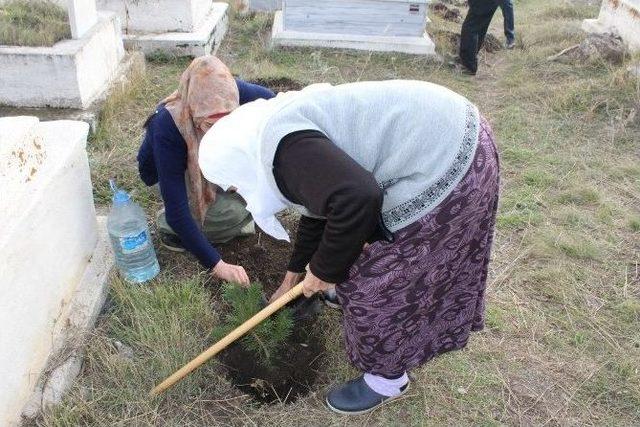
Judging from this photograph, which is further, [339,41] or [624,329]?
[339,41]

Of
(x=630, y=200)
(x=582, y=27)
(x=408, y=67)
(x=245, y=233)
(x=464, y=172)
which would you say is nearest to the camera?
(x=464, y=172)

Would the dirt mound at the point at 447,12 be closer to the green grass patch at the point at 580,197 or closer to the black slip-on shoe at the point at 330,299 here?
the green grass patch at the point at 580,197

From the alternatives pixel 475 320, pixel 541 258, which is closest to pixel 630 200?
pixel 541 258

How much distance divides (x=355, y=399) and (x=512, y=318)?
0.97m

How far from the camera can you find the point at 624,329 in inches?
106

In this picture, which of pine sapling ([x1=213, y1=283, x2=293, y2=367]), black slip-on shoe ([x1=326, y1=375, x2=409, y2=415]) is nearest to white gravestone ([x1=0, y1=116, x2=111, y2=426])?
pine sapling ([x1=213, y1=283, x2=293, y2=367])

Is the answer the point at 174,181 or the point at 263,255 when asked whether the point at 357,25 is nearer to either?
the point at 263,255

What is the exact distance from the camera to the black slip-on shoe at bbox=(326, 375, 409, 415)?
2170mm

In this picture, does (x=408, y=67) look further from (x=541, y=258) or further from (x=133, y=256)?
(x=133, y=256)

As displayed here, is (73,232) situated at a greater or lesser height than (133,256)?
greater

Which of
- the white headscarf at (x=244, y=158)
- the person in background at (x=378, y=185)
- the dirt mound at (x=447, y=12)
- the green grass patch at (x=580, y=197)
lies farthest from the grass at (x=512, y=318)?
the dirt mound at (x=447, y=12)

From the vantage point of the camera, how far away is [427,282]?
1838 mm

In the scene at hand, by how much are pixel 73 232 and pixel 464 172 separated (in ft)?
5.47

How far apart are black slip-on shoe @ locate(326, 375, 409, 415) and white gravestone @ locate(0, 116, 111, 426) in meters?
1.10
